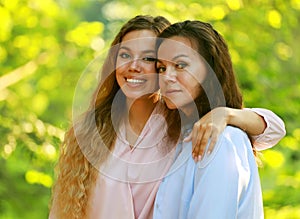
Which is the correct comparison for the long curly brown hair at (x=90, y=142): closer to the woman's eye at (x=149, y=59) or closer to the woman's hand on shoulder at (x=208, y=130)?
the woman's eye at (x=149, y=59)

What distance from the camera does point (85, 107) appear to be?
2.33m

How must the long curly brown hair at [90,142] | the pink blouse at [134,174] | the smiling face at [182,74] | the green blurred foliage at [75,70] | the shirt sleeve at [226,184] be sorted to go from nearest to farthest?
the shirt sleeve at [226,184] → the smiling face at [182,74] → the pink blouse at [134,174] → the long curly brown hair at [90,142] → the green blurred foliage at [75,70]

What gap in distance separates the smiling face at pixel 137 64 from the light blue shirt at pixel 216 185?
0.25 metres

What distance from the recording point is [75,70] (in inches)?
164

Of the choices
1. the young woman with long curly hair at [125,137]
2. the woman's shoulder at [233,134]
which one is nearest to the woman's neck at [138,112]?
the young woman with long curly hair at [125,137]

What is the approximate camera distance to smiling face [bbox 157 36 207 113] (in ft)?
5.99

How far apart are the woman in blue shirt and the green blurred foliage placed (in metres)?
1.68

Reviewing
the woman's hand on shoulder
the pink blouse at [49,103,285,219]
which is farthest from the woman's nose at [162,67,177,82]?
the pink blouse at [49,103,285,219]

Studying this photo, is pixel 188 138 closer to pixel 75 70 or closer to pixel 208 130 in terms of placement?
pixel 208 130

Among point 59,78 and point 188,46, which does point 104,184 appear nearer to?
point 188,46

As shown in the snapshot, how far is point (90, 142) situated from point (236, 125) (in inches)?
21.3

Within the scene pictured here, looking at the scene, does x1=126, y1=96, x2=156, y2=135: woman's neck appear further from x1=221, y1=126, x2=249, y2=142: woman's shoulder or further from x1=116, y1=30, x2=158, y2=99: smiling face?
x1=221, y1=126, x2=249, y2=142: woman's shoulder

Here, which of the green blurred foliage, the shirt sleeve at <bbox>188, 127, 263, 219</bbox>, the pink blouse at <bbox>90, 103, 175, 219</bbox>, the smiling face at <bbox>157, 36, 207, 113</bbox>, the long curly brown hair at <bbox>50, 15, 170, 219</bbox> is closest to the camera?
the shirt sleeve at <bbox>188, 127, 263, 219</bbox>

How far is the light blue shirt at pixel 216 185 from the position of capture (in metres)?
1.73
